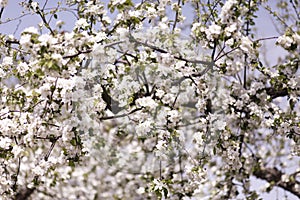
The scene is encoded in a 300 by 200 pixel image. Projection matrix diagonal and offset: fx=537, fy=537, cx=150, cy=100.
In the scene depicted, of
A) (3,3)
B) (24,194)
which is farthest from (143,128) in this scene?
(24,194)

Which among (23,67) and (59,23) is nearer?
(23,67)

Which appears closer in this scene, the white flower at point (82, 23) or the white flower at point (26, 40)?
the white flower at point (26, 40)

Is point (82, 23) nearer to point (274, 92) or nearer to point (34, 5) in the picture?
point (34, 5)

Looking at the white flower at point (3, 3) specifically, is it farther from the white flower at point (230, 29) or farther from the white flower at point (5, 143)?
the white flower at point (230, 29)

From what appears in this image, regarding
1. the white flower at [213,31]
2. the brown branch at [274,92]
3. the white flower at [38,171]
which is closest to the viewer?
the white flower at [213,31]

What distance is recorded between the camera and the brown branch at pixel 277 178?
561cm

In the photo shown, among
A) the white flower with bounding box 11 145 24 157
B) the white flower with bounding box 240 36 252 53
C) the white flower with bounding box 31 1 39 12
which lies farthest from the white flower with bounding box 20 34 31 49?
the white flower with bounding box 240 36 252 53

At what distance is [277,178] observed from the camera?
584cm

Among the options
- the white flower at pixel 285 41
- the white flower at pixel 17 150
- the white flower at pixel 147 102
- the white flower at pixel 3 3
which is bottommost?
the white flower at pixel 17 150

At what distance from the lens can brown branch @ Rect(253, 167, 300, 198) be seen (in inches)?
221

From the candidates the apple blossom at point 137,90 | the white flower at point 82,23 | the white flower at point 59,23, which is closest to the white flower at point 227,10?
the apple blossom at point 137,90

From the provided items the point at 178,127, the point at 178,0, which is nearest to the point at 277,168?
the point at 178,0

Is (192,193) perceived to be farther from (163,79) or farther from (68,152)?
(163,79)

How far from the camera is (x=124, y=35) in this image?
2.69m
